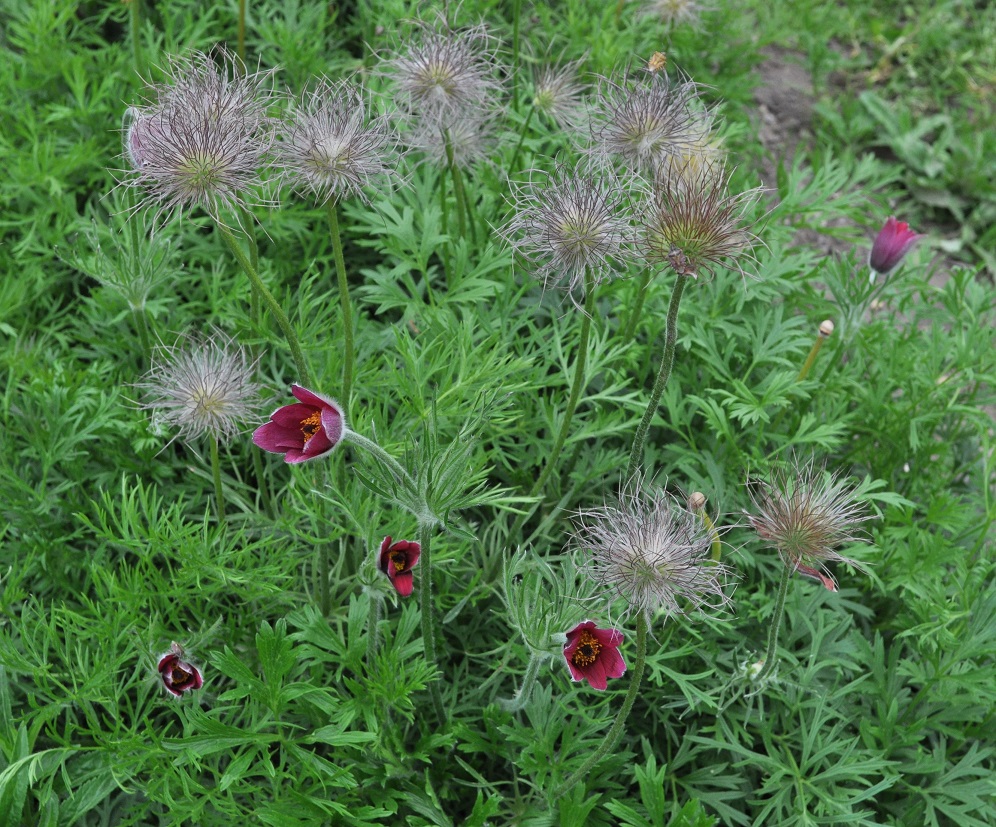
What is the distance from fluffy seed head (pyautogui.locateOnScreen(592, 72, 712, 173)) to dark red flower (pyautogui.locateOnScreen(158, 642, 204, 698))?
146 centimetres

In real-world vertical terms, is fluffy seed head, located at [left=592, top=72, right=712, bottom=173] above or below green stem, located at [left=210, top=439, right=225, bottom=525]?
above

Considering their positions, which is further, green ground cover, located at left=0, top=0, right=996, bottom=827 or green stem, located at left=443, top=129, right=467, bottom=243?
green stem, located at left=443, top=129, right=467, bottom=243

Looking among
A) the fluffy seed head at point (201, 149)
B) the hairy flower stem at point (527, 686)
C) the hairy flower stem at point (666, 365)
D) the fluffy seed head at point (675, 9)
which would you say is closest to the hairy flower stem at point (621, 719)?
the hairy flower stem at point (527, 686)

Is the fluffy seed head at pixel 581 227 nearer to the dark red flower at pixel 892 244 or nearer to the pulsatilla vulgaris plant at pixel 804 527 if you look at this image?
the pulsatilla vulgaris plant at pixel 804 527

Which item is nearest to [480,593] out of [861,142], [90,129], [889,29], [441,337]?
[441,337]

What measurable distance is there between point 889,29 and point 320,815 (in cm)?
481

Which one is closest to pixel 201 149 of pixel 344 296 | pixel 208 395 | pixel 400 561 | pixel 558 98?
pixel 344 296

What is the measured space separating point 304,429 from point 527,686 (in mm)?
783

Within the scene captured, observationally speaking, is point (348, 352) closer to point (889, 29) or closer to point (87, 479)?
point (87, 479)

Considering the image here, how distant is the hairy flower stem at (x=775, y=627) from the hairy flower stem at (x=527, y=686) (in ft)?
1.58

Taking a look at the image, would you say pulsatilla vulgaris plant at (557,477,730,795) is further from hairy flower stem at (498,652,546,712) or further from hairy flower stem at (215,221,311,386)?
hairy flower stem at (215,221,311,386)

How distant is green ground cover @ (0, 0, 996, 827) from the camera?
2037 millimetres

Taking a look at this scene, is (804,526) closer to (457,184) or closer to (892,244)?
(892,244)

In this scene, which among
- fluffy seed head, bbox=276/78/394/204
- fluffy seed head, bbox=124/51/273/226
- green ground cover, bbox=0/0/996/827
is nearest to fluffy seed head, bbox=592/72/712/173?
green ground cover, bbox=0/0/996/827
